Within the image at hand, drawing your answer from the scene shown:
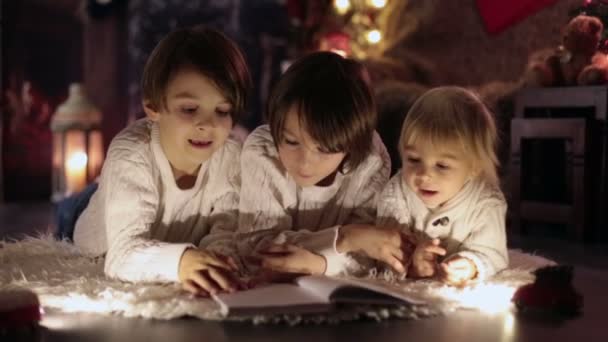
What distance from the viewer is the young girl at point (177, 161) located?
1354 mm

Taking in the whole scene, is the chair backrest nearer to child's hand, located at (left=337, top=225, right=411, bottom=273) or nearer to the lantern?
child's hand, located at (left=337, top=225, right=411, bottom=273)

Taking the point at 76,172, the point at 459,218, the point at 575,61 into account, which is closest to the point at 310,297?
the point at 459,218

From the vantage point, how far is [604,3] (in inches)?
89.6

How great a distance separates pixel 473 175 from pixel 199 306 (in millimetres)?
564

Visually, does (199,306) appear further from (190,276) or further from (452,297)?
(452,297)

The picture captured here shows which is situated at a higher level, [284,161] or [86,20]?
[86,20]

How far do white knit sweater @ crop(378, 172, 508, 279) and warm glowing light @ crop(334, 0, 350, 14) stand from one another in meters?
2.81

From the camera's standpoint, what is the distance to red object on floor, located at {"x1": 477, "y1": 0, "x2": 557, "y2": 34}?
3.20 metres

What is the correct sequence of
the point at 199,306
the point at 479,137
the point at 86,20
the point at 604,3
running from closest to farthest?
1. the point at 199,306
2. the point at 479,137
3. the point at 604,3
4. the point at 86,20

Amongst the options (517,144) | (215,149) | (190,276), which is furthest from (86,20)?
(190,276)

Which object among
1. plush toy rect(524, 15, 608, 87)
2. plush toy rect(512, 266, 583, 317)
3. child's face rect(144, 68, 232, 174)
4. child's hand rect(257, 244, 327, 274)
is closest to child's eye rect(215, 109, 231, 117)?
child's face rect(144, 68, 232, 174)

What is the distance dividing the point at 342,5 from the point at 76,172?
5.31 feet

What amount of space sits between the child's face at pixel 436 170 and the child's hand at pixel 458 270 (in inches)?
4.8

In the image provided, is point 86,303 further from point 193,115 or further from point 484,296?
point 484,296
